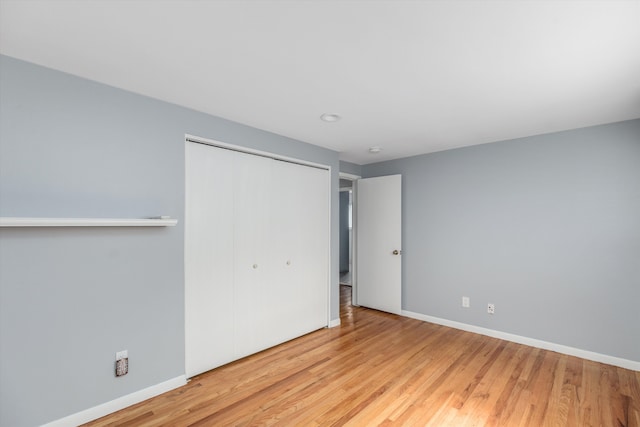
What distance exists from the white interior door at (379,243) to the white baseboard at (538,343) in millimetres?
492

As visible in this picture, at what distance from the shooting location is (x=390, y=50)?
66.8 inches

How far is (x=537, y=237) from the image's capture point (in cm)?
331

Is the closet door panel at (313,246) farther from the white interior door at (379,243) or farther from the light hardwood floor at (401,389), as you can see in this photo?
the white interior door at (379,243)

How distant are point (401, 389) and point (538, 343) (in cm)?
194

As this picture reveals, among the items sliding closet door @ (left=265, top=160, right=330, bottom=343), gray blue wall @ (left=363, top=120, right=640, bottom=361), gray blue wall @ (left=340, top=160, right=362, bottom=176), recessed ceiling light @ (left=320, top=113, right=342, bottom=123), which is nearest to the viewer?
recessed ceiling light @ (left=320, top=113, right=342, bottom=123)

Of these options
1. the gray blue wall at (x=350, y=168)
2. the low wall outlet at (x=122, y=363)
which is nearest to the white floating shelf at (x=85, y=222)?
the low wall outlet at (x=122, y=363)

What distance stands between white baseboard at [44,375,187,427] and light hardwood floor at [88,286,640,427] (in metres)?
0.05

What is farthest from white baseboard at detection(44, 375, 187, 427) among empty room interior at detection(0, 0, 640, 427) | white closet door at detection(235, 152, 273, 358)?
white closet door at detection(235, 152, 273, 358)

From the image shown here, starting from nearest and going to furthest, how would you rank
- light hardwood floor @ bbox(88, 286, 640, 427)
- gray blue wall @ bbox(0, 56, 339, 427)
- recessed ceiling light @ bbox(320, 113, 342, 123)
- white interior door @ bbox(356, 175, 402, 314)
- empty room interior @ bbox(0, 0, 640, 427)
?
1. empty room interior @ bbox(0, 0, 640, 427)
2. gray blue wall @ bbox(0, 56, 339, 427)
3. light hardwood floor @ bbox(88, 286, 640, 427)
4. recessed ceiling light @ bbox(320, 113, 342, 123)
5. white interior door @ bbox(356, 175, 402, 314)

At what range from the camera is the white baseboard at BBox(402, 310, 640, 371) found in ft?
9.25

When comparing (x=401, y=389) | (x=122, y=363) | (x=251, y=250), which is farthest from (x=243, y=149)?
(x=401, y=389)

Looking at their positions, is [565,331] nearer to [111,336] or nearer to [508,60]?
[508,60]

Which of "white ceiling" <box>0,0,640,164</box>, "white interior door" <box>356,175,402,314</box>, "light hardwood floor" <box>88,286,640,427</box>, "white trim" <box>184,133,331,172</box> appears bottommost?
"light hardwood floor" <box>88,286,640,427</box>

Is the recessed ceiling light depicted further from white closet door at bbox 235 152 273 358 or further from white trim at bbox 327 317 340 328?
white trim at bbox 327 317 340 328
